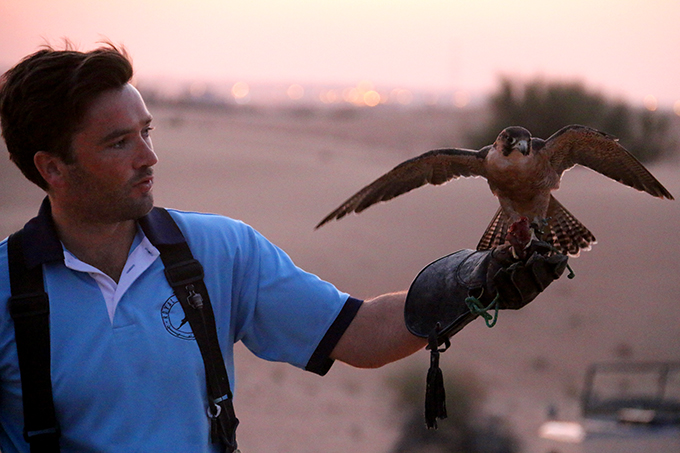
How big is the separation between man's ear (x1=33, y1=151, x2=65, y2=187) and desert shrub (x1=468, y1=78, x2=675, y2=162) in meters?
14.1

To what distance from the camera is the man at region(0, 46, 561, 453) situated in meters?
1.84

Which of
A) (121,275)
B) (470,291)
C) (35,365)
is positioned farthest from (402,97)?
(35,365)

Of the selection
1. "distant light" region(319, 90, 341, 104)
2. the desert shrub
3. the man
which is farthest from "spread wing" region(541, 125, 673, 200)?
"distant light" region(319, 90, 341, 104)

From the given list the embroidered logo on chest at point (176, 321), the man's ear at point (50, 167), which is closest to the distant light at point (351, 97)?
the man's ear at point (50, 167)

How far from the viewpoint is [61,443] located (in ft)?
6.03

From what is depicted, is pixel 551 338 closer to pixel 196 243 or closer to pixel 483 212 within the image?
pixel 483 212

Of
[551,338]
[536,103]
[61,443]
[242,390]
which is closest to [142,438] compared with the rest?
[61,443]

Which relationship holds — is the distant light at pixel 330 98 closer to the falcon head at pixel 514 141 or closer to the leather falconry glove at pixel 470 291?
the falcon head at pixel 514 141

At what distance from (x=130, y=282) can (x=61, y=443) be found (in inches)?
18.4

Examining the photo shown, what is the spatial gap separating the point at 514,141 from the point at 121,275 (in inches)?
71.4

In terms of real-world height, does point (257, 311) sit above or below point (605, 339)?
above

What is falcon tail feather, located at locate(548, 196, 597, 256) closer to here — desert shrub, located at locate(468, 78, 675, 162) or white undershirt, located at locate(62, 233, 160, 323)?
white undershirt, located at locate(62, 233, 160, 323)

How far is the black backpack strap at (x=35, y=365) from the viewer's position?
69.4 inches

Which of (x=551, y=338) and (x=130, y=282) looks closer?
(x=130, y=282)
